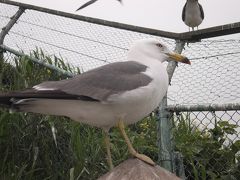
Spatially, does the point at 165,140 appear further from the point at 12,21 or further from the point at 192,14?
the point at 192,14

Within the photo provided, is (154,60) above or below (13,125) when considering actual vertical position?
above

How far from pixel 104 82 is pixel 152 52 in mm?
468

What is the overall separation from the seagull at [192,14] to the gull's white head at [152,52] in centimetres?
653

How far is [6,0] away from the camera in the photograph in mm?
5570

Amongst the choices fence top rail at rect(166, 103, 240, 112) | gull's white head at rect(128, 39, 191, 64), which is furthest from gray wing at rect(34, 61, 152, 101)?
fence top rail at rect(166, 103, 240, 112)

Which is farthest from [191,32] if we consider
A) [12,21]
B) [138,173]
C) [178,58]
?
[12,21]

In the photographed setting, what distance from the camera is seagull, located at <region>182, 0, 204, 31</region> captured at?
9.72 meters

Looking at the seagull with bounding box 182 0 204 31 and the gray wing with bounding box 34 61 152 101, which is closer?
the gray wing with bounding box 34 61 152 101

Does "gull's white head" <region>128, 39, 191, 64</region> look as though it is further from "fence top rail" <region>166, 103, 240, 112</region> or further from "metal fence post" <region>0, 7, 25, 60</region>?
"metal fence post" <region>0, 7, 25, 60</region>

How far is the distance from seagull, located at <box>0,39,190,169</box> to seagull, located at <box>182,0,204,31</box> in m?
6.91

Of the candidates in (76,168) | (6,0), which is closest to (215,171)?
(76,168)

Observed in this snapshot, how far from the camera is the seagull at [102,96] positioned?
2588mm

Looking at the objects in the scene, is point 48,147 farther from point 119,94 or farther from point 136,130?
point 119,94

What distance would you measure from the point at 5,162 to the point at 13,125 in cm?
31
